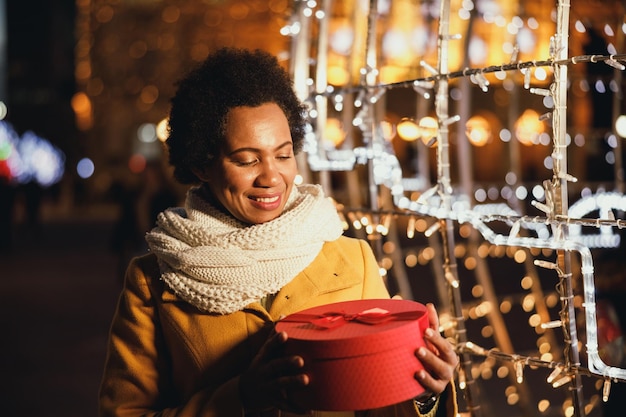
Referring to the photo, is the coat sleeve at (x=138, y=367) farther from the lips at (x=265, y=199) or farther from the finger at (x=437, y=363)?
the finger at (x=437, y=363)

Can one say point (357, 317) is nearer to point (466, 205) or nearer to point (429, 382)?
point (429, 382)

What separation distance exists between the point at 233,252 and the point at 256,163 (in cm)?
20

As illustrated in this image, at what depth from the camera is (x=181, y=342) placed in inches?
68.9

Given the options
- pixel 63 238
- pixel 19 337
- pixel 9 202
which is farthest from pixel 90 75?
pixel 19 337

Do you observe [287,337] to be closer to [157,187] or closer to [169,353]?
[169,353]

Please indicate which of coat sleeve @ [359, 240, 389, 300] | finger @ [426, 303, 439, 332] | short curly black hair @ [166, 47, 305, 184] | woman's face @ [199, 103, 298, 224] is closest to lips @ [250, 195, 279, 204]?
woman's face @ [199, 103, 298, 224]

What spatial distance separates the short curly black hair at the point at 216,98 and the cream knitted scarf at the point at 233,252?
0.14 m

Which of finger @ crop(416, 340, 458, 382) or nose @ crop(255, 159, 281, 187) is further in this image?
nose @ crop(255, 159, 281, 187)

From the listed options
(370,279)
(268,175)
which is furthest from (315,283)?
(268,175)

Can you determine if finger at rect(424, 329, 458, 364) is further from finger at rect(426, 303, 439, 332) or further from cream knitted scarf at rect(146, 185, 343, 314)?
cream knitted scarf at rect(146, 185, 343, 314)

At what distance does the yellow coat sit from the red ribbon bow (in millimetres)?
198

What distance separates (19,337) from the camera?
7031 mm

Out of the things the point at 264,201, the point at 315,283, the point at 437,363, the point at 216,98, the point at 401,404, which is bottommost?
the point at 401,404

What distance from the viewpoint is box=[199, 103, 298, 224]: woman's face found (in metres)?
1.75
